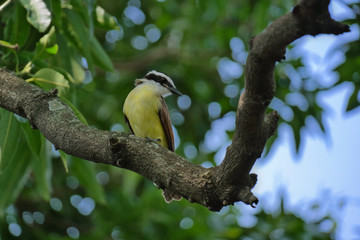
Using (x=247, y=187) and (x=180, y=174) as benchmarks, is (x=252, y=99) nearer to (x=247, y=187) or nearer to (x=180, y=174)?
(x=247, y=187)

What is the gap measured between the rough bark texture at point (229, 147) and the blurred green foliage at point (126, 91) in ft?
2.36

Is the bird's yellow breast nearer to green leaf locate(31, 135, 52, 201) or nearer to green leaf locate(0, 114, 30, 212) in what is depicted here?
green leaf locate(31, 135, 52, 201)

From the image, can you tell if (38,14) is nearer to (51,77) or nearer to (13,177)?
(51,77)

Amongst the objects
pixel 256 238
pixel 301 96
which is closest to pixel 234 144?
pixel 256 238

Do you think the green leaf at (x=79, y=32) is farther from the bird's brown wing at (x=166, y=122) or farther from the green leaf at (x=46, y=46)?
the bird's brown wing at (x=166, y=122)

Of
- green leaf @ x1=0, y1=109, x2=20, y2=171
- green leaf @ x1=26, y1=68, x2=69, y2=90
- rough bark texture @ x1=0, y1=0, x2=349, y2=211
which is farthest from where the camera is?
green leaf @ x1=0, y1=109, x2=20, y2=171

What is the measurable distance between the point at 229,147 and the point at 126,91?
528cm

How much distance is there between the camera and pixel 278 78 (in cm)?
692

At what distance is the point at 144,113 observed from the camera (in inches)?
186

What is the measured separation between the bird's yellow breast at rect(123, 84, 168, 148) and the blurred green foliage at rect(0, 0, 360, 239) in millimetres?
418

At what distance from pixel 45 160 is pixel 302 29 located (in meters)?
2.75

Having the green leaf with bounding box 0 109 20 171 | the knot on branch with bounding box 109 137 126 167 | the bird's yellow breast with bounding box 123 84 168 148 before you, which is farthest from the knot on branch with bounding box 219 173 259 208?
the bird's yellow breast with bounding box 123 84 168 148

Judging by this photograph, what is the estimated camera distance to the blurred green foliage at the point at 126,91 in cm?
400

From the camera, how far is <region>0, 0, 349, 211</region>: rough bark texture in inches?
72.3
